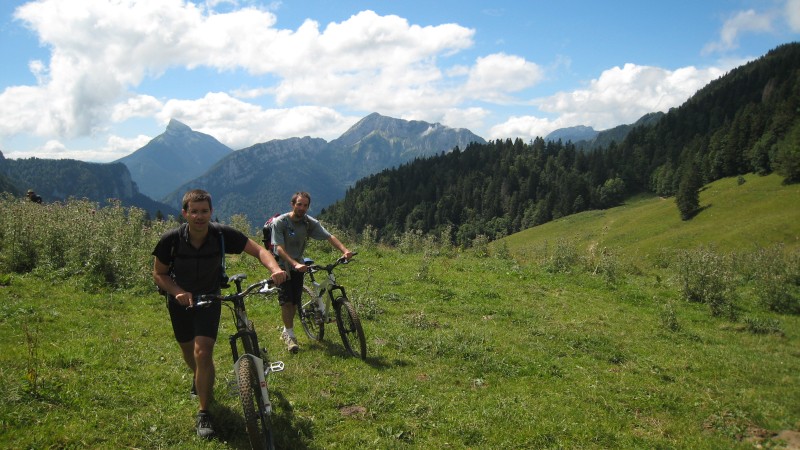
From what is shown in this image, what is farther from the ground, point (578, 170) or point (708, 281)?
point (578, 170)

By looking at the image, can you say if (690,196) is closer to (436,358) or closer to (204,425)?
(436,358)

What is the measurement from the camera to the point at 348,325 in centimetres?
873

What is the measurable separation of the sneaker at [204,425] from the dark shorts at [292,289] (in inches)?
130

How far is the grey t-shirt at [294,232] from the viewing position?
8.49m

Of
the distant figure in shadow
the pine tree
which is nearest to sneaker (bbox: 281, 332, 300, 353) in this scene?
the distant figure in shadow

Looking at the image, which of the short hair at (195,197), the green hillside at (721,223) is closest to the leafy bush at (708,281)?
the short hair at (195,197)

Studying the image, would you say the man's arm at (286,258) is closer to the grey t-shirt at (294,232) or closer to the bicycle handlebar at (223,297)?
the grey t-shirt at (294,232)

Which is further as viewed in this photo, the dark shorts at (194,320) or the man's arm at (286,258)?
the man's arm at (286,258)

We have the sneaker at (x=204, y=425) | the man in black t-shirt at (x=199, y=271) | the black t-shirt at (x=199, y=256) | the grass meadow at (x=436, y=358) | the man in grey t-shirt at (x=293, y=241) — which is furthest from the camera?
the man in grey t-shirt at (x=293, y=241)

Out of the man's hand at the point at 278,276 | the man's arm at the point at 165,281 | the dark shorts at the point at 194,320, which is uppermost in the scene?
the man's arm at the point at 165,281

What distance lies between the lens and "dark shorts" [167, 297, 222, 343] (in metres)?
5.34

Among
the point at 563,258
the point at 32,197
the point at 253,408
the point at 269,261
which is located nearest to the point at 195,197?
the point at 269,261

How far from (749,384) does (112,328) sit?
13.0 meters

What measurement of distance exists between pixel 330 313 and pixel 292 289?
94 centimetres
